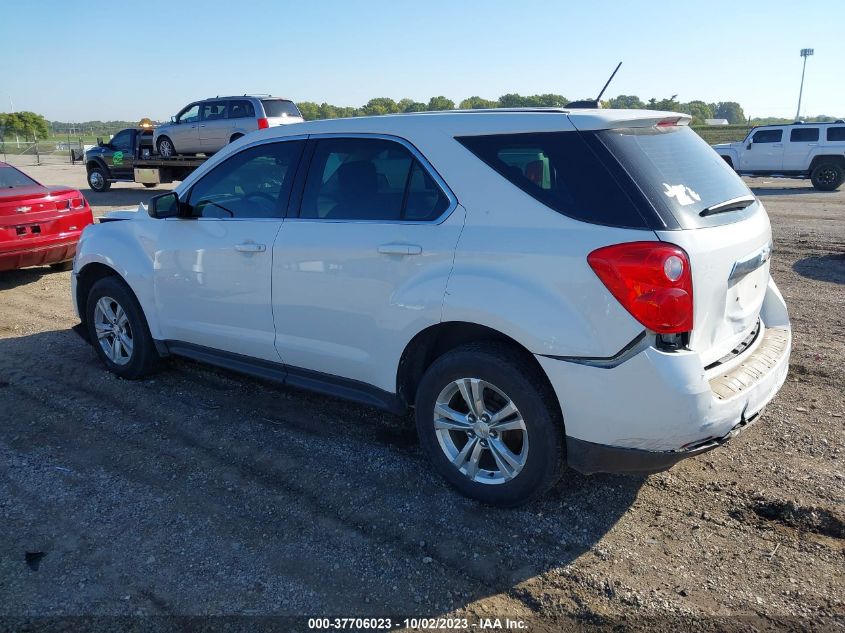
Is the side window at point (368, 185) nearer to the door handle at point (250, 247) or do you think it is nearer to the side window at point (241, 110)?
the door handle at point (250, 247)

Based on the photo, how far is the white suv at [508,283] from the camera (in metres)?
2.87

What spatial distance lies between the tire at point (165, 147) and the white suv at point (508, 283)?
1664 cm

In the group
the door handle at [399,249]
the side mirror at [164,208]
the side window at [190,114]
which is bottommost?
the door handle at [399,249]

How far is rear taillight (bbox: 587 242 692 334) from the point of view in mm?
2793

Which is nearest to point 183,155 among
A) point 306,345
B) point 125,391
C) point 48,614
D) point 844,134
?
point 125,391

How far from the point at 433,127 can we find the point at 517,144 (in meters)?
0.51

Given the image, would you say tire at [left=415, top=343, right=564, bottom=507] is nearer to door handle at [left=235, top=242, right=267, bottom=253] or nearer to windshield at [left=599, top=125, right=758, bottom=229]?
windshield at [left=599, top=125, right=758, bottom=229]

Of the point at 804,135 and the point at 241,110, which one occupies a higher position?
the point at 241,110

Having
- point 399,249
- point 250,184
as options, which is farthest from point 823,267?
point 250,184

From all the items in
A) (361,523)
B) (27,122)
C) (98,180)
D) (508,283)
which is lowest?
(361,523)

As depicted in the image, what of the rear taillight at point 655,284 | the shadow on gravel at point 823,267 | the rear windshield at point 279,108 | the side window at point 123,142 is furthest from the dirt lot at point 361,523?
the side window at point 123,142

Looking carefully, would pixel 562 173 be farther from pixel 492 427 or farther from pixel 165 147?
pixel 165 147

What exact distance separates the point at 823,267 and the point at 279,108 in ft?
44.8

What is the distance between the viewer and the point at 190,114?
61.9ft
